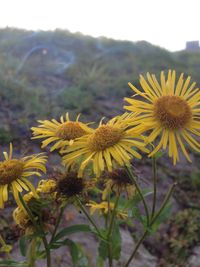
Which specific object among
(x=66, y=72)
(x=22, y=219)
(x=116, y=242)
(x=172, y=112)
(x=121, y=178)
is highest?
(x=66, y=72)

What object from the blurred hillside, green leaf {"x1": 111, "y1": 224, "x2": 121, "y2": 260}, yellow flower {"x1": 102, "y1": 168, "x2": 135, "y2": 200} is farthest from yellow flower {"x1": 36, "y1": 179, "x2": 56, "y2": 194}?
the blurred hillside

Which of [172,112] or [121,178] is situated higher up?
[172,112]

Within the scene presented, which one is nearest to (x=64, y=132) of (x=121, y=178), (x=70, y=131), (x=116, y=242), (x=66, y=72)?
(x=70, y=131)

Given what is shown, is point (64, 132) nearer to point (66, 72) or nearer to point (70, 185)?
point (70, 185)

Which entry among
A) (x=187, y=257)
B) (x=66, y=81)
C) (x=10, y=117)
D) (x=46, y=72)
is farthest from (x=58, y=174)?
(x=46, y=72)

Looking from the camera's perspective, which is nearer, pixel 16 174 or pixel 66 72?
pixel 16 174

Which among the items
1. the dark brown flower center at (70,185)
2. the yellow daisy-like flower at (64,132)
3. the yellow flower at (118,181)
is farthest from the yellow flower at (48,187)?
the yellow flower at (118,181)
